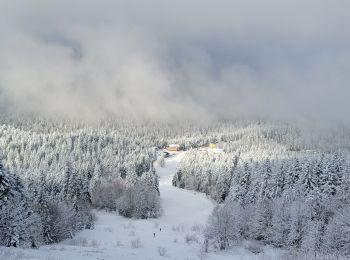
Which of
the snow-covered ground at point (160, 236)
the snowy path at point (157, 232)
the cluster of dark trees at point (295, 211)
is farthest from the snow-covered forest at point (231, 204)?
the snowy path at point (157, 232)

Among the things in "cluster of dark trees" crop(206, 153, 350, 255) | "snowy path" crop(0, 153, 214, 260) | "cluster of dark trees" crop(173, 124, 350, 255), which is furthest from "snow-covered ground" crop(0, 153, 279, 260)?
"cluster of dark trees" crop(206, 153, 350, 255)

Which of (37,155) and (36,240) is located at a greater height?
(37,155)

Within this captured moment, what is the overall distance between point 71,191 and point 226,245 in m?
43.6

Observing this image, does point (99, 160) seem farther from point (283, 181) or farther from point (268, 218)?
point (268, 218)

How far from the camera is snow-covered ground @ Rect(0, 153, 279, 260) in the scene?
5135 cm

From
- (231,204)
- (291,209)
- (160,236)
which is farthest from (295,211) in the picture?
(160,236)

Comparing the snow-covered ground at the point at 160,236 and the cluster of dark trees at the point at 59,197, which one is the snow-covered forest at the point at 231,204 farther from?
the snow-covered ground at the point at 160,236

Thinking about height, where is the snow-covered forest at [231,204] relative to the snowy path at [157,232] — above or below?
above

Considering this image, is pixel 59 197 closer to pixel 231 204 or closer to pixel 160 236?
pixel 160 236

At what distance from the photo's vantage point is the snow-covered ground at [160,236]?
168 feet

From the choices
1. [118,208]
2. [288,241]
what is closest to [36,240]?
[288,241]

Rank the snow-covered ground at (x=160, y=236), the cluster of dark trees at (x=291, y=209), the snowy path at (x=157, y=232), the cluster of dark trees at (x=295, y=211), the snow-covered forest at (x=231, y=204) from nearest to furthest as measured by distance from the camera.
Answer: the snow-covered ground at (x=160, y=236)
the snowy path at (x=157, y=232)
the snow-covered forest at (x=231, y=204)
the cluster of dark trees at (x=295, y=211)
the cluster of dark trees at (x=291, y=209)

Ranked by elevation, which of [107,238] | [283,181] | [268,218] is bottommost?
[107,238]

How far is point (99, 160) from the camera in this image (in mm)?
191750
